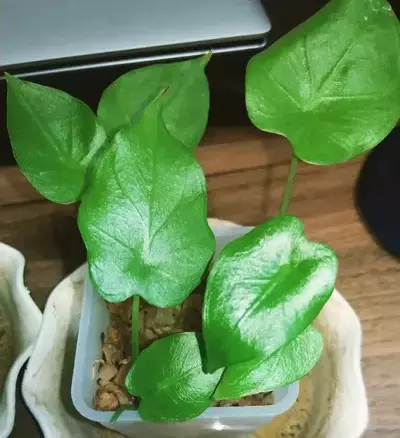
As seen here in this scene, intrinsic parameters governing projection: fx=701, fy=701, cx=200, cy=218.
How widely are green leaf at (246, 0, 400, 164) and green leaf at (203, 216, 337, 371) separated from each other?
62 millimetres

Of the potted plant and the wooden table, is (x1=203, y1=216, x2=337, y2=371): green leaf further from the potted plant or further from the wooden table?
the wooden table

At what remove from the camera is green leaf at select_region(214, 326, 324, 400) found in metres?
0.30

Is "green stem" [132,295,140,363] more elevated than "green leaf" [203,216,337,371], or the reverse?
"green leaf" [203,216,337,371]

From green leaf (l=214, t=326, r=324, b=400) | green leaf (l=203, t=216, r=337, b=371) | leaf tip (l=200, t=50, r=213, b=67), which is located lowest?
green leaf (l=214, t=326, r=324, b=400)

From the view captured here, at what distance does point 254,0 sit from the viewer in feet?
1.74

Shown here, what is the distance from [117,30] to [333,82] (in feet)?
0.70

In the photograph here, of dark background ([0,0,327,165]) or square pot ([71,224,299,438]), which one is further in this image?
dark background ([0,0,327,165])

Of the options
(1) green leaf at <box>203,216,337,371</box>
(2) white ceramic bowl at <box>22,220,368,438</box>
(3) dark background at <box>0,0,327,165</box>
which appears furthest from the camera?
(3) dark background at <box>0,0,327,165</box>

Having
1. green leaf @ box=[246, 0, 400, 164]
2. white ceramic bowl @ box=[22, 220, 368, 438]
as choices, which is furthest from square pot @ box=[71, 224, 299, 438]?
green leaf @ box=[246, 0, 400, 164]

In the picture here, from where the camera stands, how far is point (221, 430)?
1.36 ft

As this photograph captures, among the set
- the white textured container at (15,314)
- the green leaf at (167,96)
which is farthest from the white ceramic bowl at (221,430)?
the green leaf at (167,96)

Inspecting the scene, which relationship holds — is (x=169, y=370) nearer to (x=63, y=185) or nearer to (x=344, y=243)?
(x=63, y=185)

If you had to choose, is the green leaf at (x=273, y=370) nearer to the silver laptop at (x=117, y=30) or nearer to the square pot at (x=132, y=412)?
the square pot at (x=132, y=412)

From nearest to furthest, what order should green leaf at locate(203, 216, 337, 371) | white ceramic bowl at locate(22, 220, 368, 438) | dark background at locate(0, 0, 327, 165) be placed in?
green leaf at locate(203, 216, 337, 371) < white ceramic bowl at locate(22, 220, 368, 438) < dark background at locate(0, 0, 327, 165)
